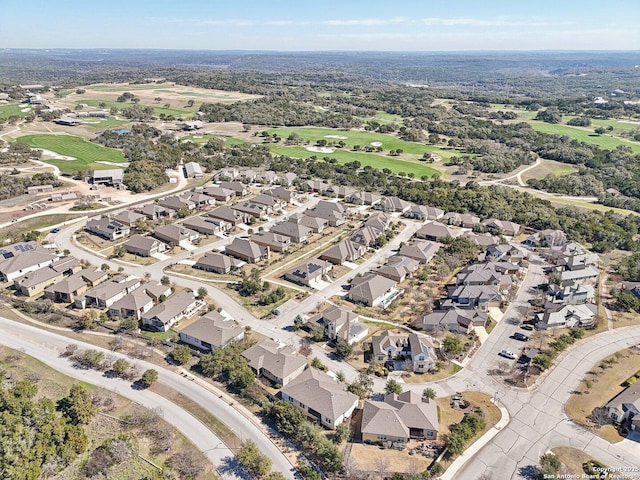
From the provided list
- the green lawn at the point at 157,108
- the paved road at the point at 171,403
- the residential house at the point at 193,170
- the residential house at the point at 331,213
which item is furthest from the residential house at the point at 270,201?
the green lawn at the point at 157,108

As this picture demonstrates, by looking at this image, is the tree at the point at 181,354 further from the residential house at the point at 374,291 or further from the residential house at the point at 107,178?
the residential house at the point at 107,178

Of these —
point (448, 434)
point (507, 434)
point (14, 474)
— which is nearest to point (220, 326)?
point (14, 474)

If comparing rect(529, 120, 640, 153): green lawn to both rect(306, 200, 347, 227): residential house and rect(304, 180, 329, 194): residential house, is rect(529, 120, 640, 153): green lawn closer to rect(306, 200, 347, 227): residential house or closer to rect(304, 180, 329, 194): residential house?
rect(304, 180, 329, 194): residential house

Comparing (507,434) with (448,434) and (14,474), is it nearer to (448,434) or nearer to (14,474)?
(448,434)

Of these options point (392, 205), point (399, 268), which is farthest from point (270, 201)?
point (399, 268)

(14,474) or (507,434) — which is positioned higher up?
(14,474)

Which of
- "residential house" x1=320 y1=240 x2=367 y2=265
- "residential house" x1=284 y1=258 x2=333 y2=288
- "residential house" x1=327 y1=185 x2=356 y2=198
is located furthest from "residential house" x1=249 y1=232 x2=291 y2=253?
"residential house" x1=327 y1=185 x2=356 y2=198
